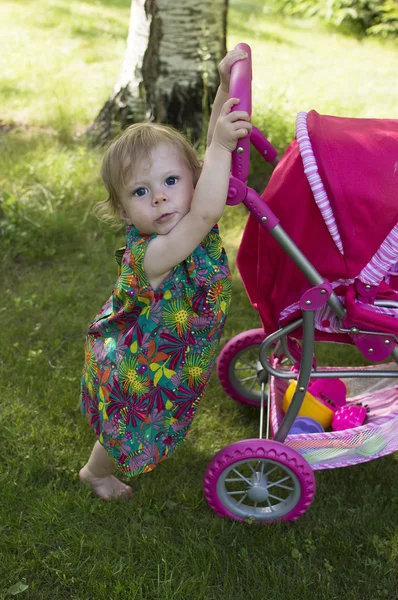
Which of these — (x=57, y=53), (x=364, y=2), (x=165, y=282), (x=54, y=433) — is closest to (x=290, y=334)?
(x=165, y=282)

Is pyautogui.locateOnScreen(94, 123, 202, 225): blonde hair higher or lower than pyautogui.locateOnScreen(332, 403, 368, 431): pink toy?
higher

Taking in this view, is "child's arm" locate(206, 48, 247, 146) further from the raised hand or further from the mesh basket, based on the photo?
the mesh basket

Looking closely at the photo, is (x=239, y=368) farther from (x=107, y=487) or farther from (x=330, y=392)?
(x=107, y=487)

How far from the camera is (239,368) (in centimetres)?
300

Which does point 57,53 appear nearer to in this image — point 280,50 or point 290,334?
point 280,50

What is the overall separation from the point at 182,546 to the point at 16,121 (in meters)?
4.15

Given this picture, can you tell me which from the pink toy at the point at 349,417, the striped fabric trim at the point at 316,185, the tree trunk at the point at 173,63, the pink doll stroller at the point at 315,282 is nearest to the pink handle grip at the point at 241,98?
the pink doll stroller at the point at 315,282

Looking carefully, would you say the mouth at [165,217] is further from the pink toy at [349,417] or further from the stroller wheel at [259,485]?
the pink toy at [349,417]

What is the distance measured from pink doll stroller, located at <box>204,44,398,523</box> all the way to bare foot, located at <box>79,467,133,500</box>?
0.33 metres

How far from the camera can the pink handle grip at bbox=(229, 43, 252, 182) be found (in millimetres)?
1852

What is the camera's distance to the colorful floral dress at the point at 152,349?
6.92 ft

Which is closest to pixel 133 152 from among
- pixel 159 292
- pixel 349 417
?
pixel 159 292

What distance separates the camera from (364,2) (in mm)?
8945

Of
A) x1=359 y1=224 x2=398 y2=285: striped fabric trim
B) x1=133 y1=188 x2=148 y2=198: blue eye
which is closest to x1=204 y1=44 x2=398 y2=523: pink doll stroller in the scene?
x1=359 y1=224 x2=398 y2=285: striped fabric trim
